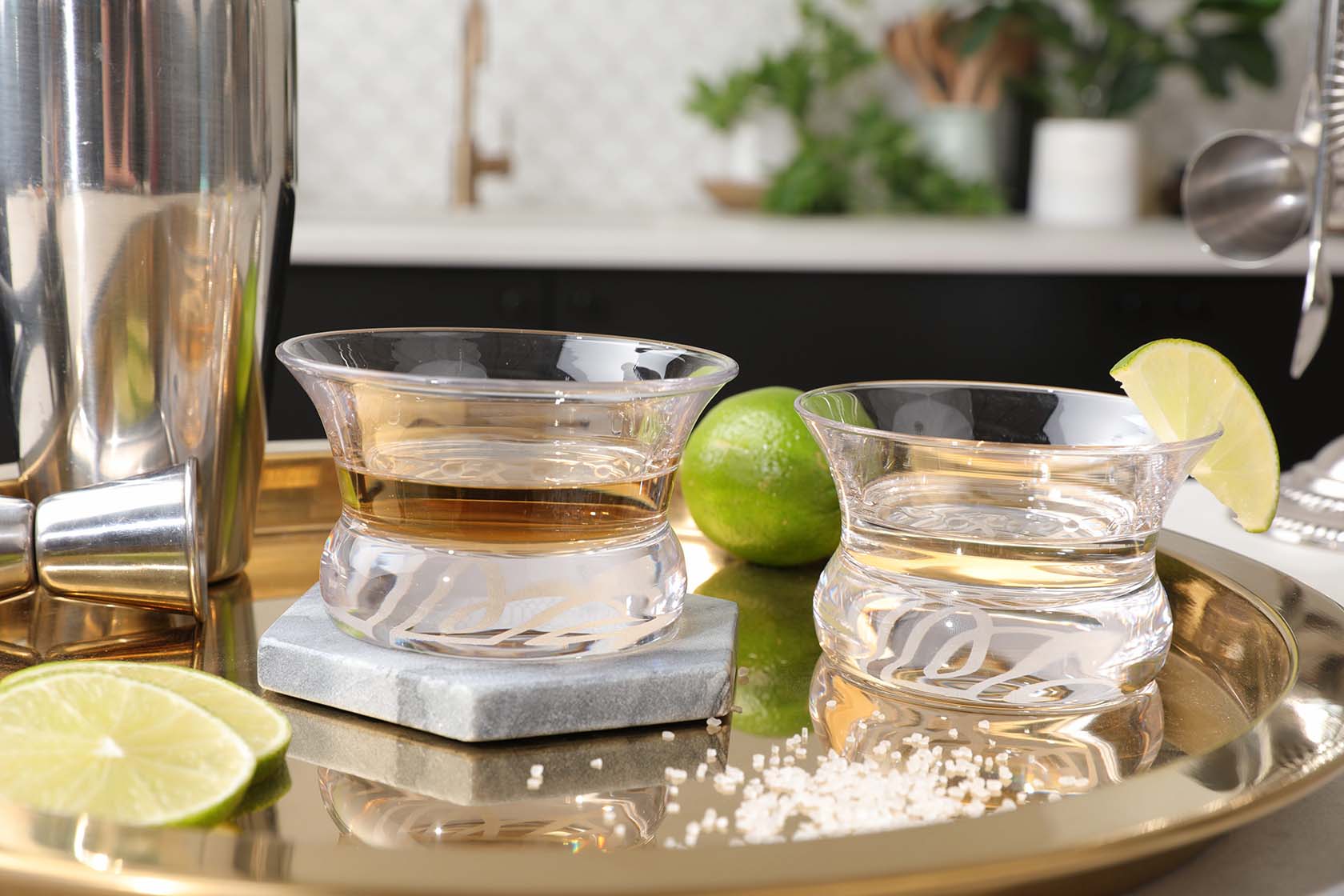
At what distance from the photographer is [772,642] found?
2.08 feet

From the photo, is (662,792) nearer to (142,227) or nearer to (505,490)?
(505,490)

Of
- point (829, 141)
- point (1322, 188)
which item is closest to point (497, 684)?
point (1322, 188)

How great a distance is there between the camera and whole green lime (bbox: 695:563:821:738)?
539mm

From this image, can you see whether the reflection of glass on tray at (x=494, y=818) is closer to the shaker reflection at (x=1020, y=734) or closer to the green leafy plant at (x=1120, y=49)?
the shaker reflection at (x=1020, y=734)

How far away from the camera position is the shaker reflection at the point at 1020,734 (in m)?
0.48

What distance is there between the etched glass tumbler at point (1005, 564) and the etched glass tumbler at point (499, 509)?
0.08 m

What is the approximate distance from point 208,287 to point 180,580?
15cm

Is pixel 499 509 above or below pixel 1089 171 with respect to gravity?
below

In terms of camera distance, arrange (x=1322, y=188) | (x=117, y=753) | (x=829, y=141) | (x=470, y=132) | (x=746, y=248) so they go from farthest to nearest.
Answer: (x=829, y=141)
(x=470, y=132)
(x=746, y=248)
(x=1322, y=188)
(x=117, y=753)

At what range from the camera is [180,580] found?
60 cm

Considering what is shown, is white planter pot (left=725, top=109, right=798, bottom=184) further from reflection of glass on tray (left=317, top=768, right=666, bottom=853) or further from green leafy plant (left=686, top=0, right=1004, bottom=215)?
reflection of glass on tray (left=317, top=768, right=666, bottom=853)

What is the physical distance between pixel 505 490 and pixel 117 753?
0.17 m

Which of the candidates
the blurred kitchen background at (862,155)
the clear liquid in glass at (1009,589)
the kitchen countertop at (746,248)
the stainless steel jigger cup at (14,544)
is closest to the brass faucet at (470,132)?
the blurred kitchen background at (862,155)

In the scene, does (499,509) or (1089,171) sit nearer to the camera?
(499,509)
